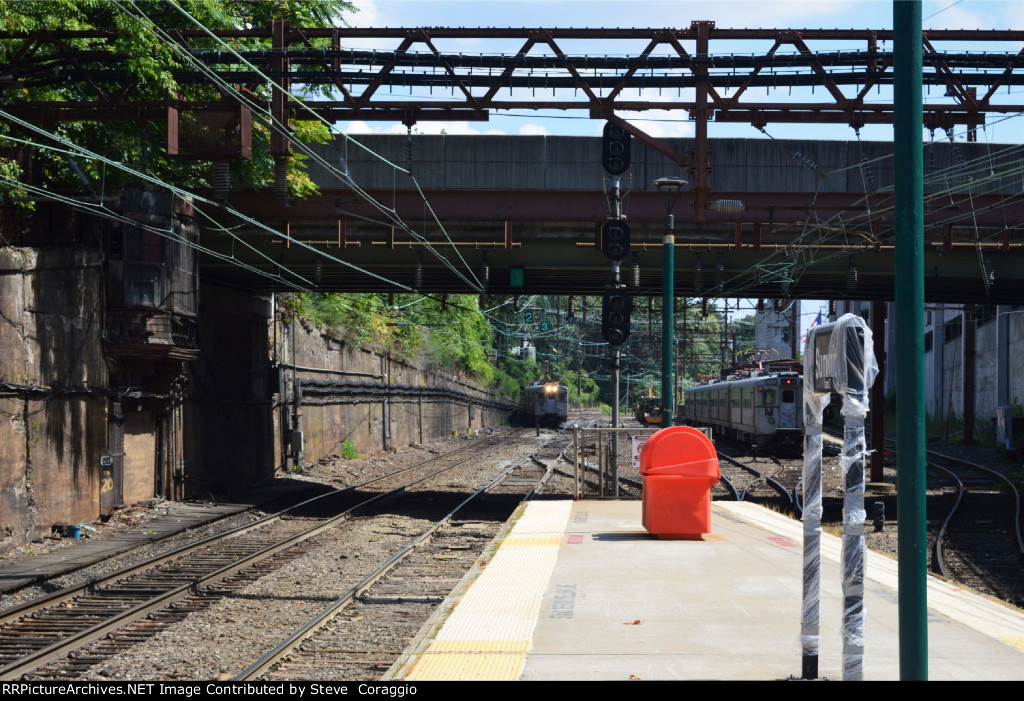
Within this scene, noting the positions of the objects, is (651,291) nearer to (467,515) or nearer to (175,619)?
(467,515)

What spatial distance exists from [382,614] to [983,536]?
13537mm

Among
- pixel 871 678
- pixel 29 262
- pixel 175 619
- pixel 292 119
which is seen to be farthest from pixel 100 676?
pixel 292 119

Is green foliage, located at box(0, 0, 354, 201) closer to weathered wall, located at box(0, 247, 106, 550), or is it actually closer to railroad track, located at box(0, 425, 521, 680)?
weathered wall, located at box(0, 247, 106, 550)

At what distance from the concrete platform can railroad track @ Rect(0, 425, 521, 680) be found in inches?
137

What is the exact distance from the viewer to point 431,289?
28891mm

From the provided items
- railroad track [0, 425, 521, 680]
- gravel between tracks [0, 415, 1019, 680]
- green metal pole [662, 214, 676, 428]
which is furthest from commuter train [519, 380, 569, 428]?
green metal pole [662, 214, 676, 428]

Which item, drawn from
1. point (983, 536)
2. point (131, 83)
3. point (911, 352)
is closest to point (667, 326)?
point (983, 536)

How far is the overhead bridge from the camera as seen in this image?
23109mm

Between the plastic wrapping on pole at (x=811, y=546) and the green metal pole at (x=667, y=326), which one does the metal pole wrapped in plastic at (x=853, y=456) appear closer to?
the plastic wrapping on pole at (x=811, y=546)

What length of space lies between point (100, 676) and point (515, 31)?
14.4m

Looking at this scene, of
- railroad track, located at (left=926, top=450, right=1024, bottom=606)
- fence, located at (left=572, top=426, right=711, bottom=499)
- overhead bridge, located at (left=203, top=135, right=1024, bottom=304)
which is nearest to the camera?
railroad track, located at (left=926, top=450, right=1024, bottom=606)

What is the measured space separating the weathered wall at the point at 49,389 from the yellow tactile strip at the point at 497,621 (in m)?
7.67

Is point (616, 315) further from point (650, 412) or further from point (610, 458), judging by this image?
point (650, 412)

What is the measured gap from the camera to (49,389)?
1708 centimetres
